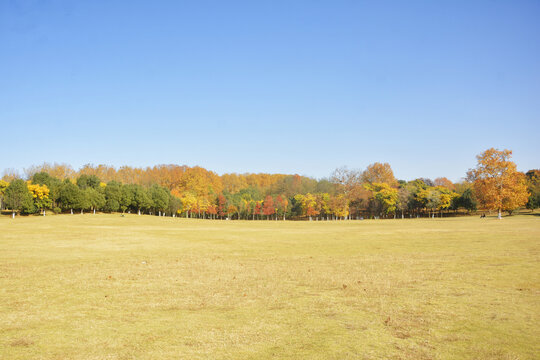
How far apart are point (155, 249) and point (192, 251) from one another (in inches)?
136

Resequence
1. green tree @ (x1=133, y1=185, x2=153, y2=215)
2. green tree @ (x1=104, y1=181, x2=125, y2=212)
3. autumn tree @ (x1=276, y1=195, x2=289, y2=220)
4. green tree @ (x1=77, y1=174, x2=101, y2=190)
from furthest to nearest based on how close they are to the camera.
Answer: autumn tree @ (x1=276, y1=195, x2=289, y2=220)
green tree @ (x1=77, y1=174, x2=101, y2=190)
green tree @ (x1=133, y1=185, x2=153, y2=215)
green tree @ (x1=104, y1=181, x2=125, y2=212)

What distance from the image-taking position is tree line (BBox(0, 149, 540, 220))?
79.2 meters

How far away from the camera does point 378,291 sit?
44.4 ft

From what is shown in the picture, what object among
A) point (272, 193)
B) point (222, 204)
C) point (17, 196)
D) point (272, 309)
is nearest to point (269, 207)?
point (222, 204)

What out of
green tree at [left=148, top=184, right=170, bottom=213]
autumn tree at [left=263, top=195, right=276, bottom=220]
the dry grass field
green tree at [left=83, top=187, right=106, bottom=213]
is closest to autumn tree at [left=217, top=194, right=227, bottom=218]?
autumn tree at [left=263, top=195, right=276, bottom=220]

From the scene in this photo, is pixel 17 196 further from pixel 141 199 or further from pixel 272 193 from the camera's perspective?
pixel 272 193

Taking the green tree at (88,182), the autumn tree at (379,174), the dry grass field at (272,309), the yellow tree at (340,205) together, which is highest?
the autumn tree at (379,174)

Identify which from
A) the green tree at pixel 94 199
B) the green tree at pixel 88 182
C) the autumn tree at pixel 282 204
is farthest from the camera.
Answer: the autumn tree at pixel 282 204

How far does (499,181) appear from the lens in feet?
253

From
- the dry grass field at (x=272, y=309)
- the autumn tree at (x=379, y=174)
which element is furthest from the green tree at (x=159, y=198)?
the dry grass field at (x=272, y=309)

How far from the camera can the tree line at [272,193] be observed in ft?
260

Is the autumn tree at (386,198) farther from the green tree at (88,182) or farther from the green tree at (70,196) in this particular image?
the green tree at (88,182)

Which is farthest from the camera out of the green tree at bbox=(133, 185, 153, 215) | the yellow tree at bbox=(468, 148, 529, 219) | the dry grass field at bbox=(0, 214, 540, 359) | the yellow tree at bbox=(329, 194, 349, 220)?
the yellow tree at bbox=(329, 194, 349, 220)

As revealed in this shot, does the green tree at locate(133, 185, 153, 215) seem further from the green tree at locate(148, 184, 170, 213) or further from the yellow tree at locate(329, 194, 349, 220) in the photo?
the yellow tree at locate(329, 194, 349, 220)
